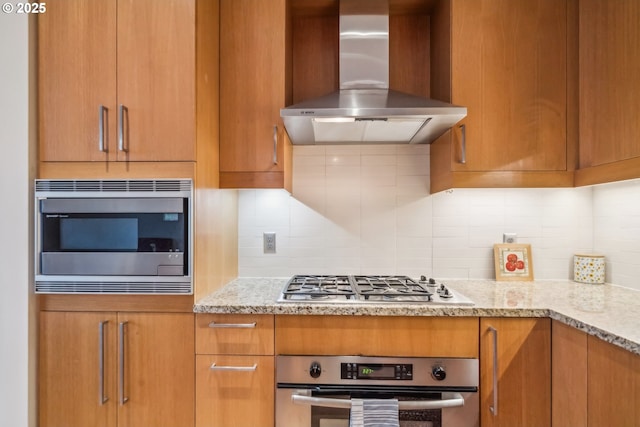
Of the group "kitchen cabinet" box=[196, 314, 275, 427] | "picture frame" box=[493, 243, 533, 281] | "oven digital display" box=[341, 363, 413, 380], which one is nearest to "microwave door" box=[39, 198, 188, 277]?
"kitchen cabinet" box=[196, 314, 275, 427]

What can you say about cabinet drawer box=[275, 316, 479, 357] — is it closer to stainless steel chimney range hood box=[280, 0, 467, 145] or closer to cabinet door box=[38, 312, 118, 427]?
cabinet door box=[38, 312, 118, 427]

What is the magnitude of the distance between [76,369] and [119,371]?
0.19 meters

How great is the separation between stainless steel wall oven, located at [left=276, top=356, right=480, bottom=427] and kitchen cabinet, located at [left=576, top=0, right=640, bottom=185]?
3.36 ft

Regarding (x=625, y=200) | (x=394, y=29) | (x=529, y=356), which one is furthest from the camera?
(x=394, y=29)

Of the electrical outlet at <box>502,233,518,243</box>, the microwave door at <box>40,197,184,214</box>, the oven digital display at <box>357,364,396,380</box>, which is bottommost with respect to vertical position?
the oven digital display at <box>357,364,396,380</box>

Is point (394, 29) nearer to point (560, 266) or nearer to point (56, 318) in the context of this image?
point (560, 266)

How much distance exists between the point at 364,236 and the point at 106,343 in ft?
4.47

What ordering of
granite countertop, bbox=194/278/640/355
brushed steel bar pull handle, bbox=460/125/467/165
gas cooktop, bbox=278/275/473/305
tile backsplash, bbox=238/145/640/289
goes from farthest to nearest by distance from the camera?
tile backsplash, bbox=238/145/640/289
brushed steel bar pull handle, bbox=460/125/467/165
gas cooktop, bbox=278/275/473/305
granite countertop, bbox=194/278/640/355

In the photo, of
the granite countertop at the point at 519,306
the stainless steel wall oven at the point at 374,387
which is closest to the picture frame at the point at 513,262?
the granite countertop at the point at 519,306

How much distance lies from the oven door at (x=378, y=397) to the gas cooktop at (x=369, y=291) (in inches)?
13.7

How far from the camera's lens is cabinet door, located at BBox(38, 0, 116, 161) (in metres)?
1.37

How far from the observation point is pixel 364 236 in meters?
1.96
